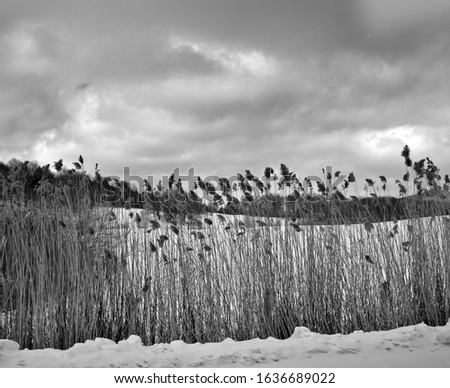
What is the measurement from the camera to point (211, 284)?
3.88 m

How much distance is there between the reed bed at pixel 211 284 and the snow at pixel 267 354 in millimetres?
666

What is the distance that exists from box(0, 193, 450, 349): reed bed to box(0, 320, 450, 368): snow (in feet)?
2.19

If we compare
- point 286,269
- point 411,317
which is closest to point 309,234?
point 286,269

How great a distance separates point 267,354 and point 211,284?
3.72 feet

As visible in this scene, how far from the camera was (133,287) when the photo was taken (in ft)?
12.7

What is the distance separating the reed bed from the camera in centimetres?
376

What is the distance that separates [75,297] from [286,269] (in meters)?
1.53

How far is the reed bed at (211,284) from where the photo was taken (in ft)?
12.3

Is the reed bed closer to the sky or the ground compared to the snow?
closer to the sky

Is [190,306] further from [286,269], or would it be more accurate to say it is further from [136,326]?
[286,269]

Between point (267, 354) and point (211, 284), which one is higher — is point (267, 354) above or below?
below

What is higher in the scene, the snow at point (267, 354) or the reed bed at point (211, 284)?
the reed bed at point (211, 284)

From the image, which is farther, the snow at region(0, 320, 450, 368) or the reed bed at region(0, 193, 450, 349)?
the reed bed at region(0, 193, 450, 349)

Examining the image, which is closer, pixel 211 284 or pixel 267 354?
pixel 267 354
